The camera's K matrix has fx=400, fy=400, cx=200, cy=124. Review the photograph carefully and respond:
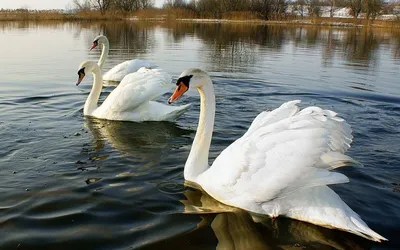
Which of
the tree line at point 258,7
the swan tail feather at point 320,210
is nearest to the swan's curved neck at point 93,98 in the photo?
the swan tail feather at point 320,210

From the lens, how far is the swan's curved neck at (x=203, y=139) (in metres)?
5.41

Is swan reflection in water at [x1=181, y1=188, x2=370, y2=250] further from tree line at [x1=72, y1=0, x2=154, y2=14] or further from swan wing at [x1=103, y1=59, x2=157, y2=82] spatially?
tree line at [x1=72, y1=0, x2=154, y2=14]

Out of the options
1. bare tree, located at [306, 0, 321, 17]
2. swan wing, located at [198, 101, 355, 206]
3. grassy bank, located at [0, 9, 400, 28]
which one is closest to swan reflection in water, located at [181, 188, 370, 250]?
swan wing, located at [198, 101, 355, 206]

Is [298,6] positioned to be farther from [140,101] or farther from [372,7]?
[140,101]

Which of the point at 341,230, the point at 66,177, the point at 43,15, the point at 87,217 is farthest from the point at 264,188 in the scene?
the point at 43,15

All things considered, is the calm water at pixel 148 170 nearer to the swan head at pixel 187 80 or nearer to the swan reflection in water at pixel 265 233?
the swan reflection in water at pixel 265 233

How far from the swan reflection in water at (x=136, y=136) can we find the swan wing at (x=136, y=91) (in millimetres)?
380

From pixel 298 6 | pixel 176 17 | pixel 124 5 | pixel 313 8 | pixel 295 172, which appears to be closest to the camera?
pixel 295 172

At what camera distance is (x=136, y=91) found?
27.0 feet

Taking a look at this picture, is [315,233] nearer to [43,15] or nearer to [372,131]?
[372,131]

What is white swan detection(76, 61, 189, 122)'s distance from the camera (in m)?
8.27

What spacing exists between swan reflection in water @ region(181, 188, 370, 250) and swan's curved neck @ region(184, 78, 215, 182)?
0.69 m

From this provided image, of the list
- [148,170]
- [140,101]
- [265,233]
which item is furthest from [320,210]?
[140,101]

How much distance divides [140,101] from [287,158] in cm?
472
